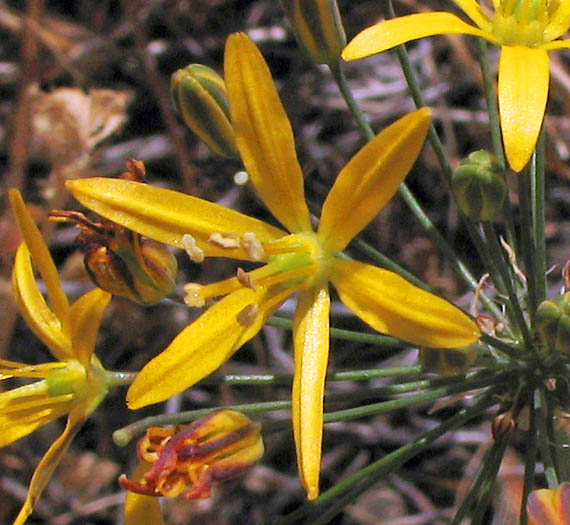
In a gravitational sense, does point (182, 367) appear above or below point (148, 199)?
below

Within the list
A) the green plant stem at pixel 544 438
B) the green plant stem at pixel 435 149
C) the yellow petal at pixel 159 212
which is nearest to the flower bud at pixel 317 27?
the green plant stem at pixel 435 149

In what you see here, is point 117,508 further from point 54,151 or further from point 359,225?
point 359,225

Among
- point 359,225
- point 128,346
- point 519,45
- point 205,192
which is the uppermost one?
point 519,45

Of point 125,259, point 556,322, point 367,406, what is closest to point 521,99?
point 556,322

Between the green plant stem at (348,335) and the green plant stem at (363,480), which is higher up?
the green plant stem at (348,335)

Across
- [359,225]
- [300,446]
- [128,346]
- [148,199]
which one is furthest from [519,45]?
[128,346]

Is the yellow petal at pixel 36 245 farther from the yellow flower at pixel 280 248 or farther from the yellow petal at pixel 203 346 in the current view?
the yellow petal at pixel 203 346
